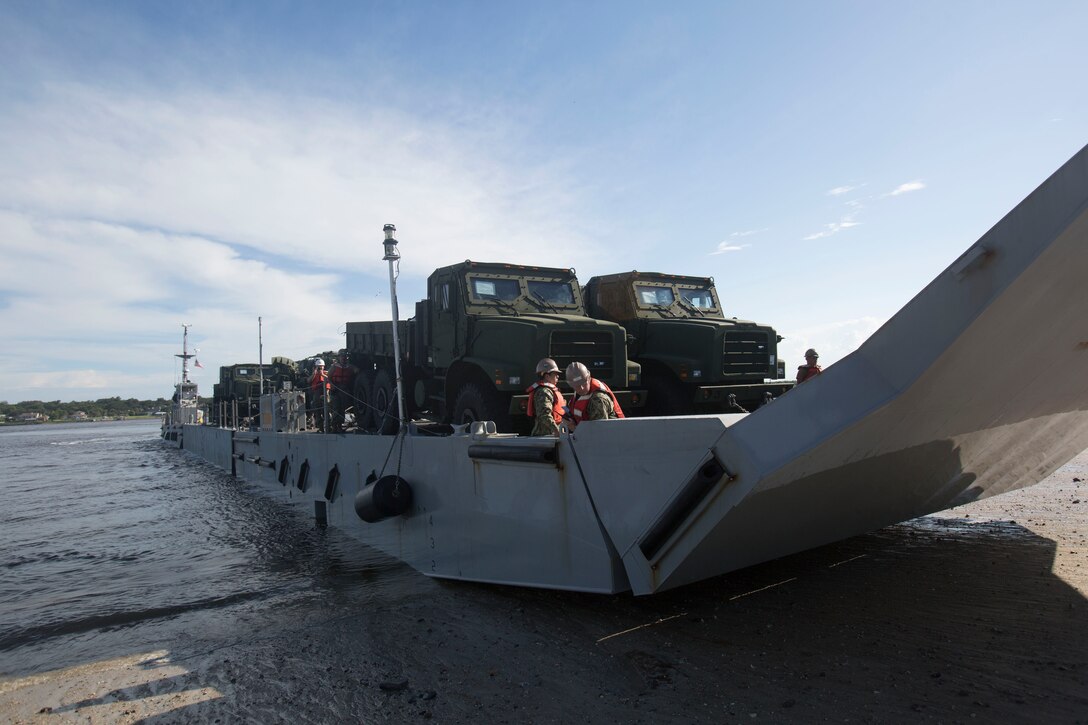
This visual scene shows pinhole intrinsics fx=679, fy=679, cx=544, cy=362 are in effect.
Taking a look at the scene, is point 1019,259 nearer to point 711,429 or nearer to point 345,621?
point 711,429

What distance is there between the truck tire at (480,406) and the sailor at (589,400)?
7.34 ft

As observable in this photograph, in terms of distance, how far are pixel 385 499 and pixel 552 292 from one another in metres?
3.21

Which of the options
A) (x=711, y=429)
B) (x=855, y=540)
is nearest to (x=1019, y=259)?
(x=711, y=429)

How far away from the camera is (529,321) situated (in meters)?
6.94

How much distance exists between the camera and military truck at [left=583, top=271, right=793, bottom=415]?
302 inches

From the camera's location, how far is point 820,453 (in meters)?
3.23

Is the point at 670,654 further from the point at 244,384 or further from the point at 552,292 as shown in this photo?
the point at 244,384

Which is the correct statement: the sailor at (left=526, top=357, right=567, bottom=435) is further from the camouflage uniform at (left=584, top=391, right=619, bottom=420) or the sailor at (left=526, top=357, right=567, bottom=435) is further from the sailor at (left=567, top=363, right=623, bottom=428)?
the camouflage uniform at (left=584, top=391, right=619, bottom=420)

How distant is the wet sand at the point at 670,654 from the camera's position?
3246 mm

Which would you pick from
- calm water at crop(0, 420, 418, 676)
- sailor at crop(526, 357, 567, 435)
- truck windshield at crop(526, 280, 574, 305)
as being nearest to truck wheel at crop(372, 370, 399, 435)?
calm water at crop(0, 420, 418, 676)

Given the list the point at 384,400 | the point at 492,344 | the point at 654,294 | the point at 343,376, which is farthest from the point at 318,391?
the point at 654,294

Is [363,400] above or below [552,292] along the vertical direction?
below

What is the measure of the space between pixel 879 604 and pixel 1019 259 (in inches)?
108

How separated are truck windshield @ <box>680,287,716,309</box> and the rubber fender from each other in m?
4.65
